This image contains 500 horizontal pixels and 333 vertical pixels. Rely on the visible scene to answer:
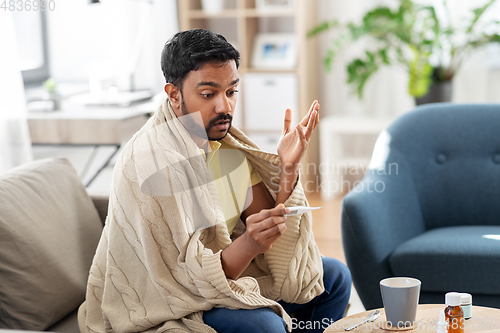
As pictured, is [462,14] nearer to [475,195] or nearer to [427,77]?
[427,77]

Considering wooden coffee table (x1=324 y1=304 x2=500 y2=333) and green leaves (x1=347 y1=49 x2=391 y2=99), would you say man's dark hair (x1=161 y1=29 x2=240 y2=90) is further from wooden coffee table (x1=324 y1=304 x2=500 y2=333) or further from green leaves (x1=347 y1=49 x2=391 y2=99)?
green leaves (x1=347 y1=49 x2=391 y2=99)

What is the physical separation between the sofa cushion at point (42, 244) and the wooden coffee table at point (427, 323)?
71 centimetres

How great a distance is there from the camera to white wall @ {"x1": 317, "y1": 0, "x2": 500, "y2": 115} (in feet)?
12.0

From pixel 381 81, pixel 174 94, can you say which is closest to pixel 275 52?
pixel 381 81

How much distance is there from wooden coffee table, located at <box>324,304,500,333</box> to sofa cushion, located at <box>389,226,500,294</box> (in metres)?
0.50

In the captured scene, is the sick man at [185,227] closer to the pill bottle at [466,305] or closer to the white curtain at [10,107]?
the pill bottle at [466,305]

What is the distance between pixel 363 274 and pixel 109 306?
905 millimetres

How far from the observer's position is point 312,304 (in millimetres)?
1497

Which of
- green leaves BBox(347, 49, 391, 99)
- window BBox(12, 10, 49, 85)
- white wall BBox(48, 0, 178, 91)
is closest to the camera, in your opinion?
window BBox(12, 10, 49, 85)

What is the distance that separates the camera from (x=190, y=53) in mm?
1224

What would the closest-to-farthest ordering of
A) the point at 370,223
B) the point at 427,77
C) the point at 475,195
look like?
the point at 370,223 < the point at 475,195 < the point at 427,77

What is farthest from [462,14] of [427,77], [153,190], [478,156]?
[153,190]

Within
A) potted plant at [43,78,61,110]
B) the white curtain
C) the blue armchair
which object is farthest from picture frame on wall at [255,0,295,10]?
the white curtain

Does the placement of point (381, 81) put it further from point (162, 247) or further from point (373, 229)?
point (162, 247)
